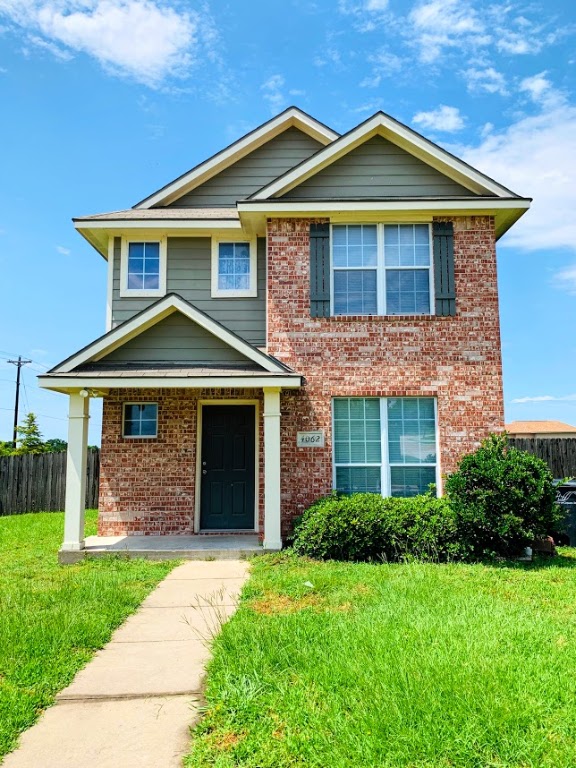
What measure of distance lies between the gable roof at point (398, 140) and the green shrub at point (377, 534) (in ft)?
18.5

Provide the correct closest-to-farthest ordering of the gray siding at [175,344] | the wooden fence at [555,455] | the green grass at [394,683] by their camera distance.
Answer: the green grass at [394,683], the gray siding at [175,344], the wooden fence at [555,455]

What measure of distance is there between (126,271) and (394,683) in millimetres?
9846

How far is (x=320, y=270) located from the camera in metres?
10.6

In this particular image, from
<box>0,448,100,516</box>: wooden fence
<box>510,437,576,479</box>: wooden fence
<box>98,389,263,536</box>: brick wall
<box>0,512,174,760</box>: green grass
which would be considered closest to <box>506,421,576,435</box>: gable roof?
<box>510,437,576,479</box>: wooden fence

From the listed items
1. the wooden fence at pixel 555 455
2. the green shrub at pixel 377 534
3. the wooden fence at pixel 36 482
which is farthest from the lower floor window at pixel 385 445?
the wooden fence at pixel 36 482

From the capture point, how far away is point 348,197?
10.6 meters

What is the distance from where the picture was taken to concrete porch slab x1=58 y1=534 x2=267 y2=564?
929 cm

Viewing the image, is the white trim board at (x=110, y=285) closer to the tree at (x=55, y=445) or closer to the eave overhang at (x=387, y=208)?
the eave overhang at (x=387, y=208)

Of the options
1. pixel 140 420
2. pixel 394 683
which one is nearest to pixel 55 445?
pixel 140 420

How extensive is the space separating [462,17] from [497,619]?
8766 mm

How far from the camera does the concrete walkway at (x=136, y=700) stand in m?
3.41

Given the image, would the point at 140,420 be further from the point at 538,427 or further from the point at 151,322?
the point at 538,427

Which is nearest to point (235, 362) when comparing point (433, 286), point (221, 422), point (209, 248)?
point (221, 422)

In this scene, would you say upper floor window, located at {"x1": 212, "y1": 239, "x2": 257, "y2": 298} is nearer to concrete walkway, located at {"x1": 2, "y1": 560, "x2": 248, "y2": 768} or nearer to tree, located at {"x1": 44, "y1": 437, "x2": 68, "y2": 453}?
concrete walkway, located at {"x1": 2, "y1": 560, "x2": 248, "y2": 768}
